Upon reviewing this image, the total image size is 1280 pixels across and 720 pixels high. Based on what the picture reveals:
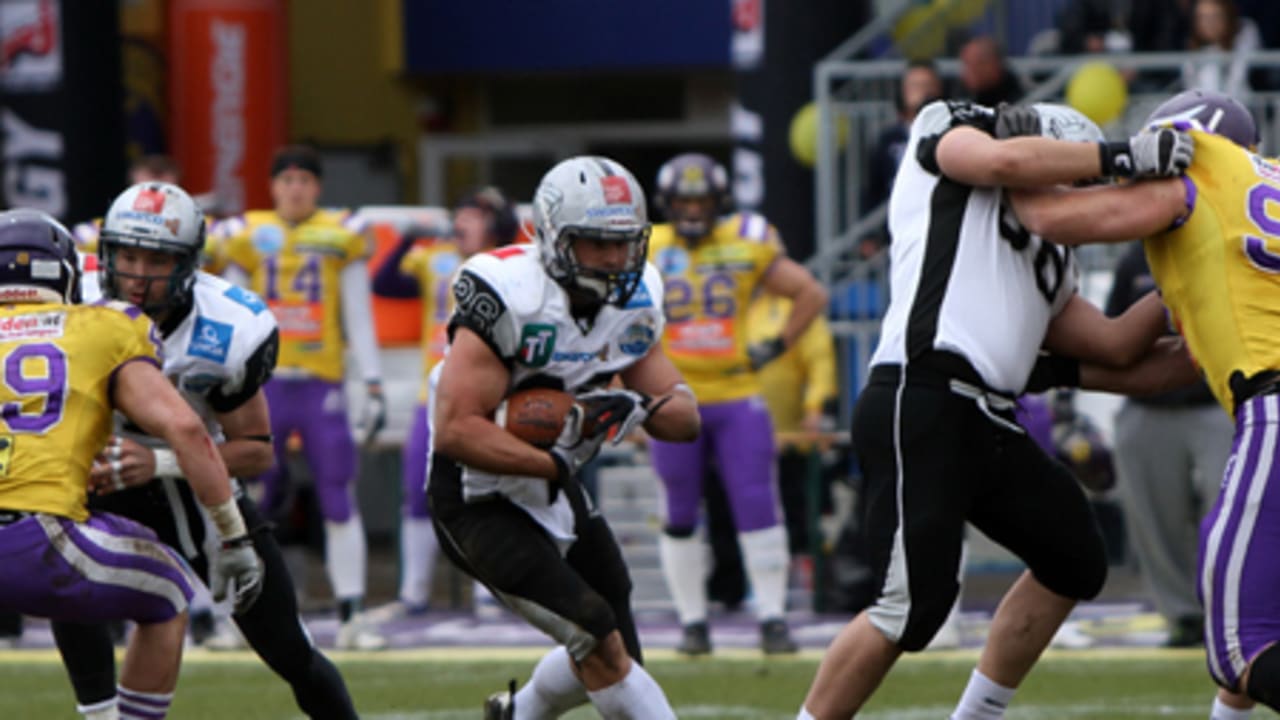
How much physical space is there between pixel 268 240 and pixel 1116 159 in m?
5.01

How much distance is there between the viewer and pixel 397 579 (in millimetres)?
10953

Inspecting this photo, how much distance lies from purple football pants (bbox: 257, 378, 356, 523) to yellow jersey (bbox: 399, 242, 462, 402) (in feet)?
2.00

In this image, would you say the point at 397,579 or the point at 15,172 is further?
the point at 15,172

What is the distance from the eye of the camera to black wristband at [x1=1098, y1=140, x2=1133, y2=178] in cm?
481

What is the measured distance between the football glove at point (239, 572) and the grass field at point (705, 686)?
5.81 ft

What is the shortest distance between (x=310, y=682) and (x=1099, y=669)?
11.1 feet

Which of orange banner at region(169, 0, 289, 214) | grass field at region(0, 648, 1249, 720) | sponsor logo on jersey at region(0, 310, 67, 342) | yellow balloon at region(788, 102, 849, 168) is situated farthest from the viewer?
orange banner at region(169, 0, 289, 214)

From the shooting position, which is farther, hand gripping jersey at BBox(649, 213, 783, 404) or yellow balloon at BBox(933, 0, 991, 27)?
yellow balloon at BBox(933, 0, 991, 27)

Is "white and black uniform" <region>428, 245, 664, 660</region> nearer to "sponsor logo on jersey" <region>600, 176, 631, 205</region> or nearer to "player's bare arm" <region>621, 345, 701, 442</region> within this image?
"player's bare arm" <region>621, 345, 701, 442</region>

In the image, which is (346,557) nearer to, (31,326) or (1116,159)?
(31,326)

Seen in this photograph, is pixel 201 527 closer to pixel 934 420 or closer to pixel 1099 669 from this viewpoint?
pixel 934 420

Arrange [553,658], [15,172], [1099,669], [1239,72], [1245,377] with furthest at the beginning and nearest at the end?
[15,172], [1239,72], [1099,669], [553,658], [1245,377]

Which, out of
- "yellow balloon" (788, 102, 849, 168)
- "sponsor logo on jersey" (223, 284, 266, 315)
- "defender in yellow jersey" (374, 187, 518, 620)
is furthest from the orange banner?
"sponsor logo on jersey" (223, 284, 266, 315)

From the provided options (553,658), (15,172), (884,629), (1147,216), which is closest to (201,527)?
(553,658)
